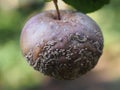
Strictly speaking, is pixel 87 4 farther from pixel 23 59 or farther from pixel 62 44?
pixel 23 59

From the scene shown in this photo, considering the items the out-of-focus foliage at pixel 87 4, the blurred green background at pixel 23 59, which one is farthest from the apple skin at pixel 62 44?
the blurred green background at pixel 23 59

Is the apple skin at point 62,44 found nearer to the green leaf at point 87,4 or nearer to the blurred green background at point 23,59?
the green leaf at point 87,4

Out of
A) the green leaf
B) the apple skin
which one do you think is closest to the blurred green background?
the green leaf

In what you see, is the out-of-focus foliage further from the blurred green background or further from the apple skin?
the blurred green background

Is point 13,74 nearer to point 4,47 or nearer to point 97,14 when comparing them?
point 4,47

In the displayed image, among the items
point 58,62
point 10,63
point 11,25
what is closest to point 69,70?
point 58,62
